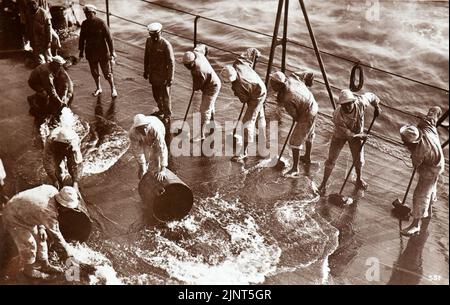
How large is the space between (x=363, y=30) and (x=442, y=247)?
21810 mm

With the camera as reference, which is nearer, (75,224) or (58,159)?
(75,224)

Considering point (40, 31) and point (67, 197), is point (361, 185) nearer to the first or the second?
point (67, 197)

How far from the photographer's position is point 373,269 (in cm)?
639

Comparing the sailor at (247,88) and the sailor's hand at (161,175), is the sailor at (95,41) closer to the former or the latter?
the sailor at (247,88)

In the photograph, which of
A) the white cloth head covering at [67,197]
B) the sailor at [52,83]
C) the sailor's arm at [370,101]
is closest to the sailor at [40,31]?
the sailor at [52,83]

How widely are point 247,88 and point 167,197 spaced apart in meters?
2.34

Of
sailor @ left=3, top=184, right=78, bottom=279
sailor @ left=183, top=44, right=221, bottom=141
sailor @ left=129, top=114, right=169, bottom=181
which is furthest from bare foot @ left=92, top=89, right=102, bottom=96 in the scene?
sailor @ left=3, top=184, right=78, bottom=279

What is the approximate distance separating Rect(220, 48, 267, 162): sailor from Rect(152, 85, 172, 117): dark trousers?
1.49 metres

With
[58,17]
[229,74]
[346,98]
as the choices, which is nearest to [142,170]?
[229,74]

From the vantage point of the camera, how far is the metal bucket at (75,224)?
243 inches

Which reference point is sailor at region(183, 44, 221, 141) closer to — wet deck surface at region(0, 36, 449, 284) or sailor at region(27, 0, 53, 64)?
wet deck surface at region(0, 36, 449, 284)

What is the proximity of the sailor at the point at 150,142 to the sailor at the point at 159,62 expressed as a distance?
7.14 ft

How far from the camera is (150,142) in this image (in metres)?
6.71
